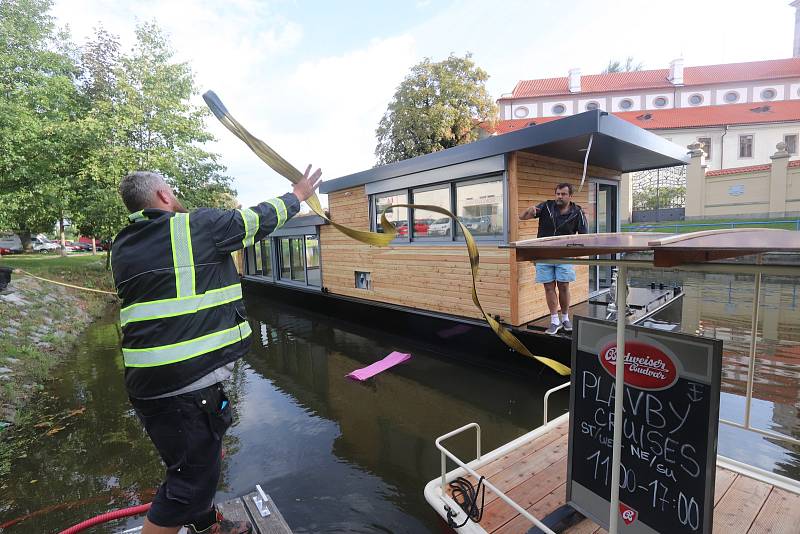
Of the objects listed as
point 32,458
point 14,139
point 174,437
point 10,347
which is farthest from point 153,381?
point 14,139

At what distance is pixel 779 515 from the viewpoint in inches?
102

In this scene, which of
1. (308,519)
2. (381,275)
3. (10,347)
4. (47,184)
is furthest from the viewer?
(47,184)

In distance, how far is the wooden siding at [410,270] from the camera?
22.5ft

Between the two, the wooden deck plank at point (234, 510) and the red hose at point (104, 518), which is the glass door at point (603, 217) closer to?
the wooden deck plank at point (234, 510)

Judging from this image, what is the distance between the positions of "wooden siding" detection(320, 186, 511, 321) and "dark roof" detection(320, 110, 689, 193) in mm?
1530

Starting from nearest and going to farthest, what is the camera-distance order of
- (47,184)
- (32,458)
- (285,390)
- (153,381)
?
(153,381) < (32,458) < (285,390) < (47,184)

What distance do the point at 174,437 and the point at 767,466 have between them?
197 inches

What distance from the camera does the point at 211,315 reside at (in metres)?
2.05

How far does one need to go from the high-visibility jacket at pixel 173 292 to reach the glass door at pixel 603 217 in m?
7.56

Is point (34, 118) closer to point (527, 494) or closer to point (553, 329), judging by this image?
point (553, 329)

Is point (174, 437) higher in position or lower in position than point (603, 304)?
higher

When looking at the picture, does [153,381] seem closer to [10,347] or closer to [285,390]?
[285,390]

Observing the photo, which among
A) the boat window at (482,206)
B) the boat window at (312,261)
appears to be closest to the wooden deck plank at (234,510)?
the boat window at (482,206)

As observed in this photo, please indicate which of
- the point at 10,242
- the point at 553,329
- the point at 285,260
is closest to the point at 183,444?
the point at 553,329
